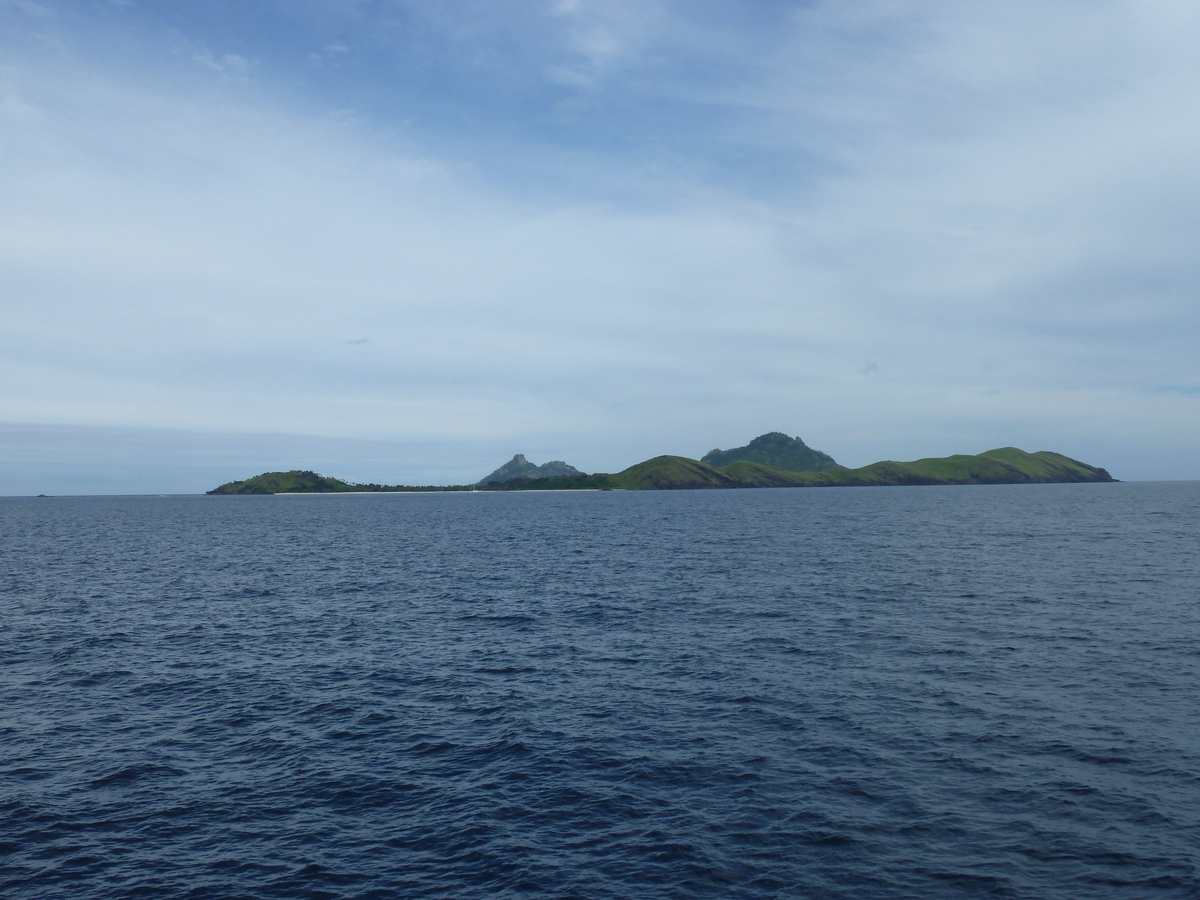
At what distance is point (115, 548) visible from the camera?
133875mm

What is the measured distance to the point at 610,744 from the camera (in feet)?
108

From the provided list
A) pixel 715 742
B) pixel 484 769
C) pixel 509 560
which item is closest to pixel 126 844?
pixel 484 769

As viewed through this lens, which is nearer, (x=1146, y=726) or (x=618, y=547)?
(x=1146, y=726)

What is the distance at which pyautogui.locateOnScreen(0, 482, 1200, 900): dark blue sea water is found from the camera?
75.4ft

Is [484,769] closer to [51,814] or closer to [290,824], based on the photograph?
[290,824]

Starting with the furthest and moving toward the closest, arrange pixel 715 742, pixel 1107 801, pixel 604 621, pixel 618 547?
pixel 618 547, pixel 604 621, pixel 715 742, pixel 1107 801

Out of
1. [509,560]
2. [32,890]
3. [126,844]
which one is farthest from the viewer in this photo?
[509,560]

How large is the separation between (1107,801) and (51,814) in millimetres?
39494

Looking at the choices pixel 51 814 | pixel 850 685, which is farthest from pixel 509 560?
pixel 51 814

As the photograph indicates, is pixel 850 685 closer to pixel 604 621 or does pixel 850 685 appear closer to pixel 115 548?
pixel 604 621

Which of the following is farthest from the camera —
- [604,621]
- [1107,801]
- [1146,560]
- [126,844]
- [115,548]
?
[115,548]

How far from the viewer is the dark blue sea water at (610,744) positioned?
75.4 ft

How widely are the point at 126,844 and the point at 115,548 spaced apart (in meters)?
132

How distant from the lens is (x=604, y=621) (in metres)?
59.8
